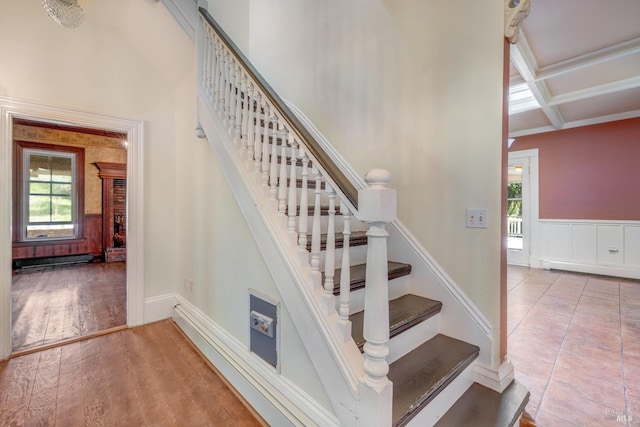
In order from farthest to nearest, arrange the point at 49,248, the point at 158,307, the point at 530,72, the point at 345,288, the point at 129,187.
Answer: the point at 49,248 < the point at 530,72 < the point at 158,307 < the point at 129,187 < the point at 345,288

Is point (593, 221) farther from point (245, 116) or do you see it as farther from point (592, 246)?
point (245, 116)

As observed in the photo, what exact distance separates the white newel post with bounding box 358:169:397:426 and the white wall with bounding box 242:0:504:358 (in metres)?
0.92

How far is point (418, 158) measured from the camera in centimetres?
186

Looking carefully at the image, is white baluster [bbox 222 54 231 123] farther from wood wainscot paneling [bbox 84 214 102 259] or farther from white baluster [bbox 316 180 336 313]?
wood wainscot paneling [bbox 84 214 102 259]

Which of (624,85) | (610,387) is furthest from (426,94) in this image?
(624,85)

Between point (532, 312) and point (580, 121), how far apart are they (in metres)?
3.92

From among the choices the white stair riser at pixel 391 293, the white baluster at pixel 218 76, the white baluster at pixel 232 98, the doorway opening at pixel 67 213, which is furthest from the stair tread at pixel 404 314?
the doorway opening at pixel 67 213

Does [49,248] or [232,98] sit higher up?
[232,98]

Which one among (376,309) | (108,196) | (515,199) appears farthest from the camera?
(108,196)

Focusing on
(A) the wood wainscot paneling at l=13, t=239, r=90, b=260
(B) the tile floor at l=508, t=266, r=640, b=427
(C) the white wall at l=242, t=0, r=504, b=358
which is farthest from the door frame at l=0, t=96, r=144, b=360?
(A) the wood wainscot paneling at l=13, t=239, r=90, b=260

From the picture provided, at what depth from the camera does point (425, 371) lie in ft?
4.41

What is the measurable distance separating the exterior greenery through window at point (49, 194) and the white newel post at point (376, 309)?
23.9 ft

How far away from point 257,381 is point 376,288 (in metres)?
1.07

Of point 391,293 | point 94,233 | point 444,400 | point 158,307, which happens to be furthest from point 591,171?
point 94,233
